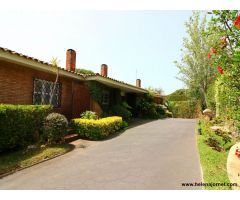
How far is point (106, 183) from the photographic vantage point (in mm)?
4922

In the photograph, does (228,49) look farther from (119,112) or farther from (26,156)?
(119,112)

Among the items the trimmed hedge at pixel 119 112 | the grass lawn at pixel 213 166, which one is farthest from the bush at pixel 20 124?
the trimmed hedge at pixel 119 112

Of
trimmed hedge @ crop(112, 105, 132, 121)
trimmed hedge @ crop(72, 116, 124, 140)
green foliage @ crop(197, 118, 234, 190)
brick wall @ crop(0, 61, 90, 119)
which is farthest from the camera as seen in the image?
trimmed hedge @ crop(112, 105, 132, 121)

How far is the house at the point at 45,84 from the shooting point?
8453 millimetres

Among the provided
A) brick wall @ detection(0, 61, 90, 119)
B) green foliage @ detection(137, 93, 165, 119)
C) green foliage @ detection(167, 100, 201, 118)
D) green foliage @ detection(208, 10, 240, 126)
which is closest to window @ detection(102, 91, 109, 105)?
brick wall @ detection(0, 61, 90, 119)

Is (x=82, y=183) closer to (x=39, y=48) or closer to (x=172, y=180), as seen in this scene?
(x=172, y=180)

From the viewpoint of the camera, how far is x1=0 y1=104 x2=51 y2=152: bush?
22.4 feet

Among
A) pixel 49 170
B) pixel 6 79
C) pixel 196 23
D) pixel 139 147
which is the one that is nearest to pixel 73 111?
pixel 6 79

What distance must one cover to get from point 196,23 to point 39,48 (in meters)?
15.2

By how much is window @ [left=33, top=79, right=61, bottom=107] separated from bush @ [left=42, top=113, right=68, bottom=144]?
2.23 metres

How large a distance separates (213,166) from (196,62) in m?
14.8

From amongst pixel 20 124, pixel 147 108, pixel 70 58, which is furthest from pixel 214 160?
pixel 147 108

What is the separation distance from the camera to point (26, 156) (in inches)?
277

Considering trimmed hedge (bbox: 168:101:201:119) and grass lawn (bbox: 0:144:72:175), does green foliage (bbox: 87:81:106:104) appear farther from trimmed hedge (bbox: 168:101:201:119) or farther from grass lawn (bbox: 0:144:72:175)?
trimmed hedge (bbox: 168:101:201:119)
